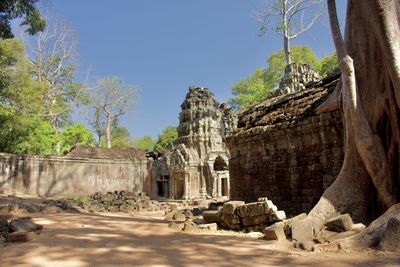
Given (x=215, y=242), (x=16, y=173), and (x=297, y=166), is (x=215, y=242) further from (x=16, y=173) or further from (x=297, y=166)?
(x=16, y=173)

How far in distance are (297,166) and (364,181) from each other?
2.20 meters

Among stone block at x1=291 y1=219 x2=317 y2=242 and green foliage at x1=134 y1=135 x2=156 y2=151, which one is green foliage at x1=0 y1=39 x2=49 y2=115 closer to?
stone block at x1=291 y1=219 x2=317 y2=242

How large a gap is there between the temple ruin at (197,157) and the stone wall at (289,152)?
549 inches

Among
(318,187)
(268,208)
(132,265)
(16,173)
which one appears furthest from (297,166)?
(16,173)

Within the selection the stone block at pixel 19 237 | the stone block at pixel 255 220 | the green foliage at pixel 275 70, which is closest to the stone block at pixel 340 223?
the stone block at pixel 255 220

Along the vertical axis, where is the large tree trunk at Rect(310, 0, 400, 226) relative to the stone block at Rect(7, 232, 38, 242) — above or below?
above

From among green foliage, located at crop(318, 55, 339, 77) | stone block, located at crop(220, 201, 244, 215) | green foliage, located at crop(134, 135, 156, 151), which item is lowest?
stone block, located at crop(220, 201, 244, 215)

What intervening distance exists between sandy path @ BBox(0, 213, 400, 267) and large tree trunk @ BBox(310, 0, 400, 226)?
163 centimetres

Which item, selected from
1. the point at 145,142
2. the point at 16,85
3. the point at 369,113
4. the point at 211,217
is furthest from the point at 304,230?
the point at 145,142

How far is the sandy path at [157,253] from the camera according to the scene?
3737mm

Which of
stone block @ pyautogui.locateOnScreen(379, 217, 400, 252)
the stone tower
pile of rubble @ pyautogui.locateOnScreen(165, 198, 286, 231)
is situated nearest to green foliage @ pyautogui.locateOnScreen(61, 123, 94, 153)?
the stone tower

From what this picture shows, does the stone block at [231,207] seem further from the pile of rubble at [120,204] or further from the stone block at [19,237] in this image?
the pile of rubble at [120,204]

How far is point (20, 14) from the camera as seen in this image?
10.4 metres

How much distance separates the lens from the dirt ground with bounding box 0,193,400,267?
374cm
